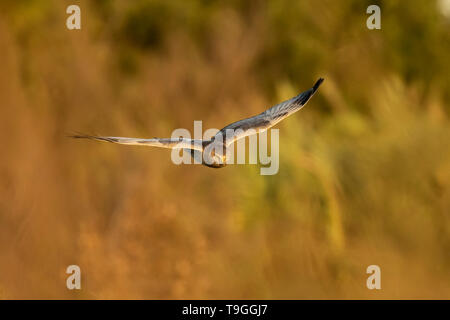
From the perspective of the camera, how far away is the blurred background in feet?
13.9

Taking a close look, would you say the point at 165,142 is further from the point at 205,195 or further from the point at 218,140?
the point at 205,195

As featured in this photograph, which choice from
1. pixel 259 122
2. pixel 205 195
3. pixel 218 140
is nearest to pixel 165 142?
pixel 218 140

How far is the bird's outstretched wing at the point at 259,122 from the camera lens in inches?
79.8

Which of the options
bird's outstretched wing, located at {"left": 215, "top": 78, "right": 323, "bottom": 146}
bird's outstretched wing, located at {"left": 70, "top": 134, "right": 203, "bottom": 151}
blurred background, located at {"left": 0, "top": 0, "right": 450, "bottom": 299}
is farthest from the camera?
blurred background, located at {"left": 0, "top": 0, "right": 450, "bottom": 299}

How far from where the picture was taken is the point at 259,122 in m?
2.14

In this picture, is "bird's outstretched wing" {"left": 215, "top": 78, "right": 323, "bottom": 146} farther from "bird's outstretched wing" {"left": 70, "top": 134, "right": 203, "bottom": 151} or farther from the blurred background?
the blurred background

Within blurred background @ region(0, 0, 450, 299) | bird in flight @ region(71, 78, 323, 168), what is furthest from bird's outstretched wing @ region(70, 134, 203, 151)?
blurred background @ region(0, 0, 450, 299)

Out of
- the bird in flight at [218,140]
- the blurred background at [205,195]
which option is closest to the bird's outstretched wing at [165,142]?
the bird in flight at [218,140]

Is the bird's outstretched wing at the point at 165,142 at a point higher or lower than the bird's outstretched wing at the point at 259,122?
lower

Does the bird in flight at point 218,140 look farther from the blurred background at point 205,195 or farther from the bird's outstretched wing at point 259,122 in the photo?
the blurred background at point 205,195

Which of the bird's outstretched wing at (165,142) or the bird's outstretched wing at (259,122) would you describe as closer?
the bird's outstretched wing at (165,142)

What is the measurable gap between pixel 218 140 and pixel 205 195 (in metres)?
2.80

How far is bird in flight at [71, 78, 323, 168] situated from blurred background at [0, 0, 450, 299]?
2177mm

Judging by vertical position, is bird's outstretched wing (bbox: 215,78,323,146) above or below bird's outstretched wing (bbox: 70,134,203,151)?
above
